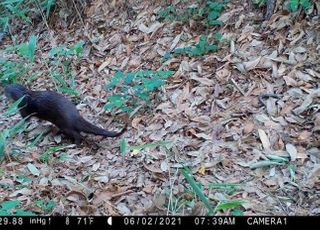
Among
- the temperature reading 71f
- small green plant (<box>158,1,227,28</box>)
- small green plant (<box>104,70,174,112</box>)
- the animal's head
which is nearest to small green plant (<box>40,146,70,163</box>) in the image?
small green plant (<box>104,70,174,112</box>)

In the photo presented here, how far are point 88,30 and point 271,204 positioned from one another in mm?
3507

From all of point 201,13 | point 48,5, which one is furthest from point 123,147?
point 48,5

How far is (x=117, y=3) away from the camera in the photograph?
221 inches

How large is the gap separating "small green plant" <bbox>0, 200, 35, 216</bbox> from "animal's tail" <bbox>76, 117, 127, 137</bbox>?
99cm

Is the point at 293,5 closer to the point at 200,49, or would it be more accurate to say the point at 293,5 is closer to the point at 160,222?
the point at 200,49

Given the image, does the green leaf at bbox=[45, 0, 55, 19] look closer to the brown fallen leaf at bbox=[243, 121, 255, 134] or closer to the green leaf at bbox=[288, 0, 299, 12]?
the green leaf at bbox=[288, 0, 299, 12]

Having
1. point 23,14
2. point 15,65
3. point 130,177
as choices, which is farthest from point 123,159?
point 23,14

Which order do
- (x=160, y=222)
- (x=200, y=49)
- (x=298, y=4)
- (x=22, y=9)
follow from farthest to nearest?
(x=22, y=9)
(x=200, y=49)
(x=298, y=4)
(x=160, y=222)

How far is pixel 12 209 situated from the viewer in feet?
10.2

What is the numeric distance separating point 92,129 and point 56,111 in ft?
1.47

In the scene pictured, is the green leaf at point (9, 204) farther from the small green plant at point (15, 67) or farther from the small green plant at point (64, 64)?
the small green plant at point (15, 67)

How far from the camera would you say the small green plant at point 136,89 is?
4.11 metres

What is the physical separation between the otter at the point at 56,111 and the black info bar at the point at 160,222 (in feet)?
3.84

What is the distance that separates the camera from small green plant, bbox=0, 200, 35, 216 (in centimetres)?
293
